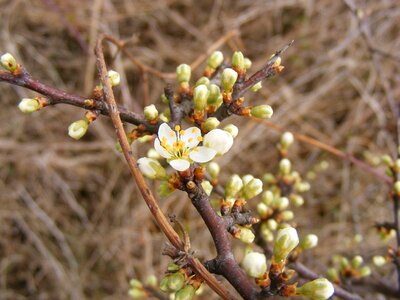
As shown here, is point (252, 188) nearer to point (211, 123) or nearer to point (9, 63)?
point (211, 123)

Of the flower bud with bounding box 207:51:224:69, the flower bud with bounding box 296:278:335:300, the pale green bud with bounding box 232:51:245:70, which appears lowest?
the flower bud with bounding box 296:278:335:300

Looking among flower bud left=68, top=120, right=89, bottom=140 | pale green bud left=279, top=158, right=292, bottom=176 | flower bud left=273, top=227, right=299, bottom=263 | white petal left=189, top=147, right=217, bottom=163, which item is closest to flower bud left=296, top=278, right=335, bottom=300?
flower bud left=273, top=227, right=299, bottom=263

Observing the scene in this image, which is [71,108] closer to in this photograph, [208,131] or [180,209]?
[180,209]

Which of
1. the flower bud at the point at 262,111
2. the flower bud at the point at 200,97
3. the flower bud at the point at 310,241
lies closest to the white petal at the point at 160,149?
the flower bud at the point at 200,97

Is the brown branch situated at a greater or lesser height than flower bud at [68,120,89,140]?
lesser

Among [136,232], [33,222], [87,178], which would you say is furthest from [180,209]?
[33,222]

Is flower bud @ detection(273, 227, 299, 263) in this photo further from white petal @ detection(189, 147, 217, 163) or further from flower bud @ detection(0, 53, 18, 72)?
flower bud @ detection(0, 53, 18, 72)

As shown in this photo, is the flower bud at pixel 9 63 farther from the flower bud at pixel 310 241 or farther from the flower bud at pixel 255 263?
the flower bud at pixel 310 241
